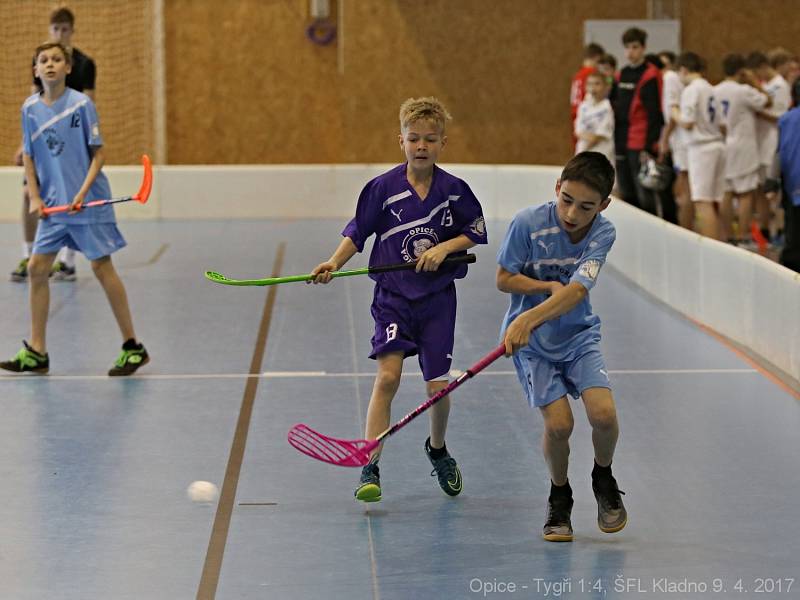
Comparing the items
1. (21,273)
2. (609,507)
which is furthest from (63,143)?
(609,507)

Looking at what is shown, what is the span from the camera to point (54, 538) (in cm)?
418

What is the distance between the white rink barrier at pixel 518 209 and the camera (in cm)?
714

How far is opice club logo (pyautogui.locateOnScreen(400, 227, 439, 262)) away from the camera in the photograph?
4.53 meters

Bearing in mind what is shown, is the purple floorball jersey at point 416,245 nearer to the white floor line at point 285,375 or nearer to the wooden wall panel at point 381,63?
the white floor line at point 285,375

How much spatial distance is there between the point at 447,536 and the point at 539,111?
12482 mm

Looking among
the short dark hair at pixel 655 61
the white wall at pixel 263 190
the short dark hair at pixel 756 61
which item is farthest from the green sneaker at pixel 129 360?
the white wall at pixel 263 190

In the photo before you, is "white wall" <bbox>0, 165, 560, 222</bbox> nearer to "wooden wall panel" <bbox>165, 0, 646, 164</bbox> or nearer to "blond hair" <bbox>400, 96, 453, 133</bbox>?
"wooden wall panel" <bbox>165, 0, 646, 164</bbox>

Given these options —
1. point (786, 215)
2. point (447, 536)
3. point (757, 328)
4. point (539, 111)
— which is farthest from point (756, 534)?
point (539, 111)

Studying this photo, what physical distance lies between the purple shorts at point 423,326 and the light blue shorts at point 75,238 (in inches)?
96.6

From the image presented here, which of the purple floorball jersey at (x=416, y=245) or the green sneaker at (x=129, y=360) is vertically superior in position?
the purple floorball jersey at (x=416, y=245)

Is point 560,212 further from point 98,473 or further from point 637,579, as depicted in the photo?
point 98,473

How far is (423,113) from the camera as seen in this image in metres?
4.38

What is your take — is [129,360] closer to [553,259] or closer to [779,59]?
[553,259]

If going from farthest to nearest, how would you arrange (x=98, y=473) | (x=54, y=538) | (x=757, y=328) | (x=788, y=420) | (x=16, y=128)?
1. (x=16, y=128)
2. (x=757, y=328)
3. (x=788, y=420)
4. (x=98, y=473)
5. (x=54, y=538)
